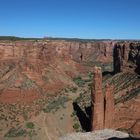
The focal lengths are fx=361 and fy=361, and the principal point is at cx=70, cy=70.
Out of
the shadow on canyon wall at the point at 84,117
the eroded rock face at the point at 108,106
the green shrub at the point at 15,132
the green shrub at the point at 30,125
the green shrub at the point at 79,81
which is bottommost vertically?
the green shrub at the point at 15,132

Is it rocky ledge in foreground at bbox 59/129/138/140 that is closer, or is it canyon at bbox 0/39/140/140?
rocky ledge in foreground at bbox 59/129/138/140

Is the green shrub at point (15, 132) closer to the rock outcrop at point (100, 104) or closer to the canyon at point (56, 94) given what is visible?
the canyon at point (56, 94)

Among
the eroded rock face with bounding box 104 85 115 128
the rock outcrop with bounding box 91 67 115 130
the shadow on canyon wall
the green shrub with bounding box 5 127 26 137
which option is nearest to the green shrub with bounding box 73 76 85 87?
the shadow on canyon wall

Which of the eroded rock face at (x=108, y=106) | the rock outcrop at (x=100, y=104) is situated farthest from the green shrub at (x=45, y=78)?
the eroded rock face at (x=108, y=106)

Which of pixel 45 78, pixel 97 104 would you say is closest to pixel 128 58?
pixel 45 78

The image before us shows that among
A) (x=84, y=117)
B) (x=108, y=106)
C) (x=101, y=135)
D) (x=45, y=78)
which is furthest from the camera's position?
(x=45, y=78)

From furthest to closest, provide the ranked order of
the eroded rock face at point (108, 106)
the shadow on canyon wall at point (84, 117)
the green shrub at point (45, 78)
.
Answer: the green shrub at point (45, 78) → the shadow on canyon wall at point (84, 117) → the eroded rock face at point (108, 106)

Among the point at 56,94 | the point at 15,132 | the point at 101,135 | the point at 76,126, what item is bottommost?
the point at 15,132

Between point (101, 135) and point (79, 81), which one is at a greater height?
point (79, 81)

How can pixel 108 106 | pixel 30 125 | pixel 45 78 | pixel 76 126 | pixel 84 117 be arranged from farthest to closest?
pixel 45 78 → pixel 84 117 → pixel 30 125 → pixel 76 126 → pixel 108 106

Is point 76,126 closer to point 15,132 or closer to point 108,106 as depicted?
point 15,132

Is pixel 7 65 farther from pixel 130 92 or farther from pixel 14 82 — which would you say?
pixel 130 92

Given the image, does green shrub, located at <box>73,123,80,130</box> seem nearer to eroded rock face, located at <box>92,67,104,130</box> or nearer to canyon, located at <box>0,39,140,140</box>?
canyon, located at <box>0,39,140,140</box>
